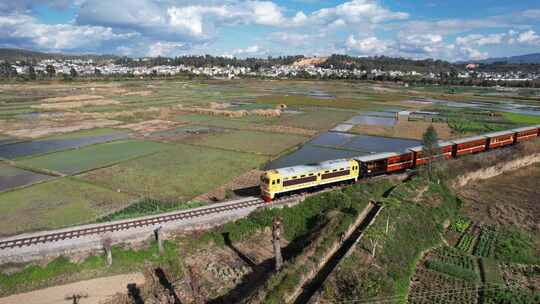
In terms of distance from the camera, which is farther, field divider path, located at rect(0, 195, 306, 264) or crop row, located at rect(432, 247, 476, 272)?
field divider path, located at rect(0, 195, 306, 264)

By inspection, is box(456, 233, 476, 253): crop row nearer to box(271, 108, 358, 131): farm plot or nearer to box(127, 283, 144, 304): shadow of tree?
box(127, 283, 144, 304): shadow of tree

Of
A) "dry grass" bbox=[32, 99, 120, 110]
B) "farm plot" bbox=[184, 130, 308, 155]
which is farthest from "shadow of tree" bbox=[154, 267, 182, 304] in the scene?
"dry grass" bbox=[32, 99, 120, 110]

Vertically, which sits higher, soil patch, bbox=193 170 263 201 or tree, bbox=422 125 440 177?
tree, bbox=422 125 440 177

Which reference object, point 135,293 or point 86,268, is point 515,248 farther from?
point 86,268

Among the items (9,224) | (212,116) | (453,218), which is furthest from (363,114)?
(9,224)

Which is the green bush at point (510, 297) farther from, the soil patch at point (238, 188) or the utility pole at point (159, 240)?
the soil patch at point (238, 188)
